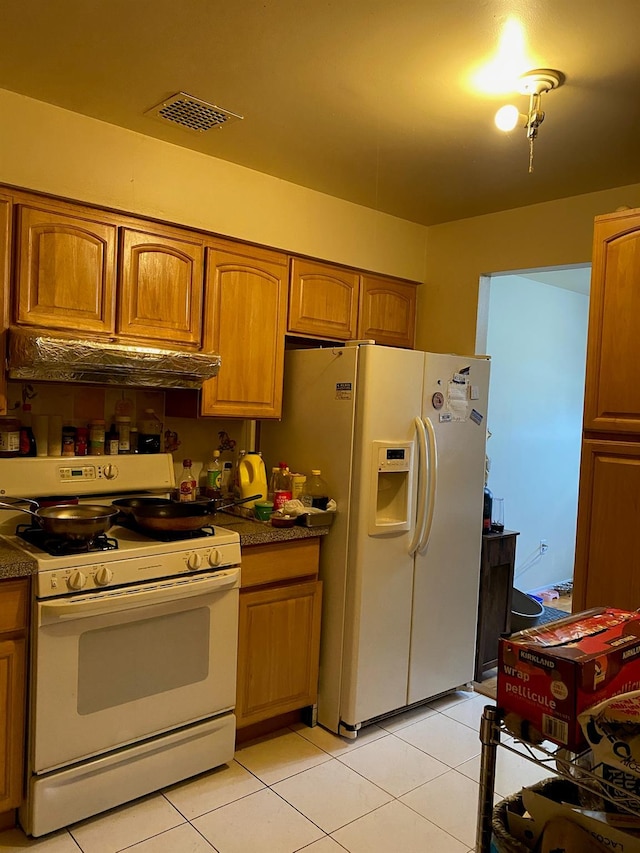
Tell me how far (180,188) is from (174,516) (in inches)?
54.1

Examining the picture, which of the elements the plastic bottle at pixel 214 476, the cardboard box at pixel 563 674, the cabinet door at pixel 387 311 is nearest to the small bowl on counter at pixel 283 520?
the plastic bottle at pixel 214 476

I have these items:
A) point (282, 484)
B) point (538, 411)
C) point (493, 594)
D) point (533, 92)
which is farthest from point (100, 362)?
point (538, 411)

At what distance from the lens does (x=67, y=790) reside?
2.16 meters

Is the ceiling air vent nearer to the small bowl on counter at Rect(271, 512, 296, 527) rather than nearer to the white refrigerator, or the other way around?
the white refrigerator

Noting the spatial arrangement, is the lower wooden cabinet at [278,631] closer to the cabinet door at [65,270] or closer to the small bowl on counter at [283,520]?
the small bowl on counter at [283,520]

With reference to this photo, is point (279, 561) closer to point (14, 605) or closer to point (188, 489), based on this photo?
point (188, 489)

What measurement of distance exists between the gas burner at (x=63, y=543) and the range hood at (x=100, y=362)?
1.87ft

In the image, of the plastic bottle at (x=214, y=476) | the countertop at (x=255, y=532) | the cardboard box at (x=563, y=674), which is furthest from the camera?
the plastic bottle at (x=214, y=476)

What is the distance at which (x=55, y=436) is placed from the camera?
2711 mm

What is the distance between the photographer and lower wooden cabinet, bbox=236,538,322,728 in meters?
2.69

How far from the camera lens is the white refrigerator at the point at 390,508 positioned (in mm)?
2832

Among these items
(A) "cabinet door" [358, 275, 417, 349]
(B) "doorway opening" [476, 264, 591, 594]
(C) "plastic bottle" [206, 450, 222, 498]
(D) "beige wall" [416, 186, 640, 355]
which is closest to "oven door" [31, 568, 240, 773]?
(C) "plastic bottle" [206, 450, 222, 498]

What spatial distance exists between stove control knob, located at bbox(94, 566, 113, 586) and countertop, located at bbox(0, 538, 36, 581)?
0.65 ft

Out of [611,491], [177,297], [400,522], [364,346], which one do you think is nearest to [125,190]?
[177,297]
